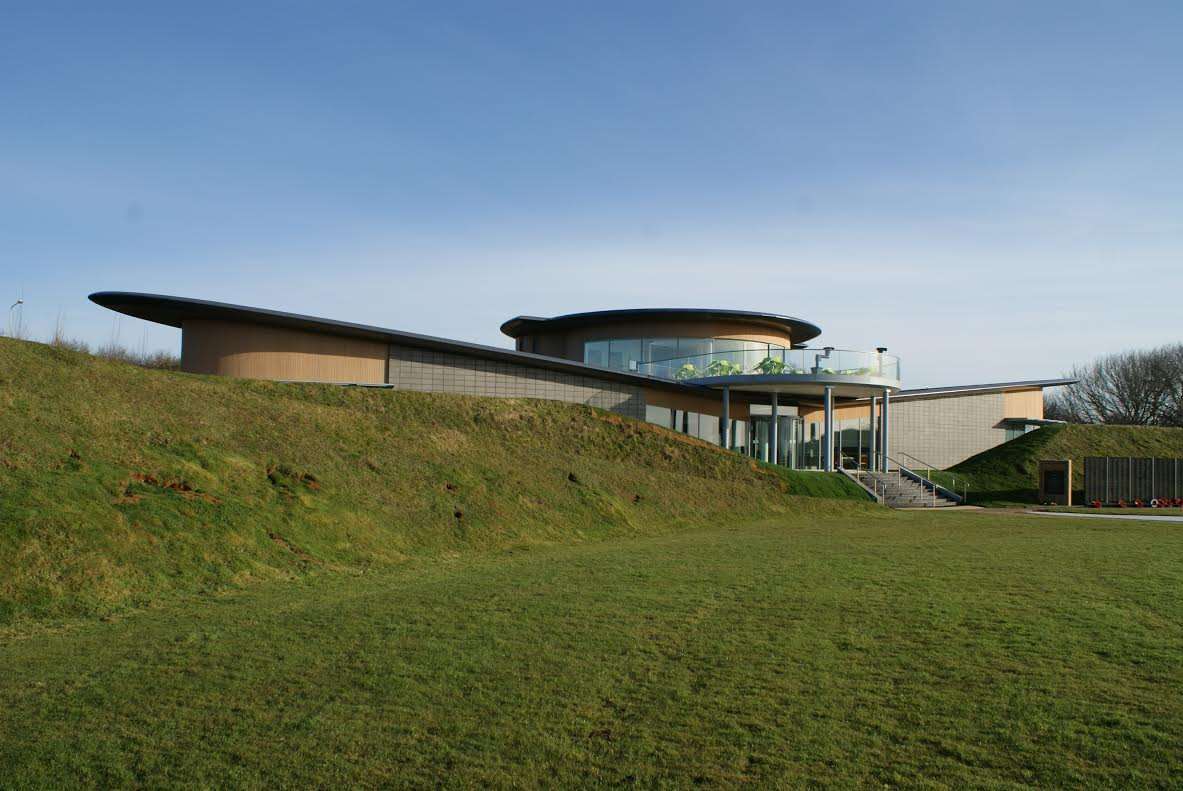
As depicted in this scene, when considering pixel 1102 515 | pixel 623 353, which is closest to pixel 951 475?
pixel 1102 515

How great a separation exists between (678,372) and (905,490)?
10.4 meters

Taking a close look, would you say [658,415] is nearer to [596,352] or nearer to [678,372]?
A: [678,372]

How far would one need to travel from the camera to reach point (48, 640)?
33.3ft

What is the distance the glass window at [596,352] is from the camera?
43688 mm

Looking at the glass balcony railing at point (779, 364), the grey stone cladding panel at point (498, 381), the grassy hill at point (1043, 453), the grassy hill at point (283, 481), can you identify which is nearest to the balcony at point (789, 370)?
the glass balcony railing at point (779, 364)

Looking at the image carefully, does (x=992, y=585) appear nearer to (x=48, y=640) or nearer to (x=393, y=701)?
(x=393, y=701)

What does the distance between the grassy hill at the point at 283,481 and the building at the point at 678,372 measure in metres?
1.93

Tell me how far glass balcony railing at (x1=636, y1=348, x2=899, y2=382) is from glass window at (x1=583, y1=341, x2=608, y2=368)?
4.56 m

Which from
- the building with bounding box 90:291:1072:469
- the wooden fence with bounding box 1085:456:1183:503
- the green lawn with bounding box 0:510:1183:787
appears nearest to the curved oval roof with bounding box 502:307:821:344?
the building with bounding box 90:291:1072:469

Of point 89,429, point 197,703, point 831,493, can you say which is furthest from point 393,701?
point 831,493

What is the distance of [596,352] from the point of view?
44.1 m

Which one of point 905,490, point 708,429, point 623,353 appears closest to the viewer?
point 905,490

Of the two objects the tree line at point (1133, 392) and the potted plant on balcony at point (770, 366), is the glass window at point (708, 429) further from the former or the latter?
the tree line at point (1133, 392)

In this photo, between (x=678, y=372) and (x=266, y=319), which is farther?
(x=678, y=372)
